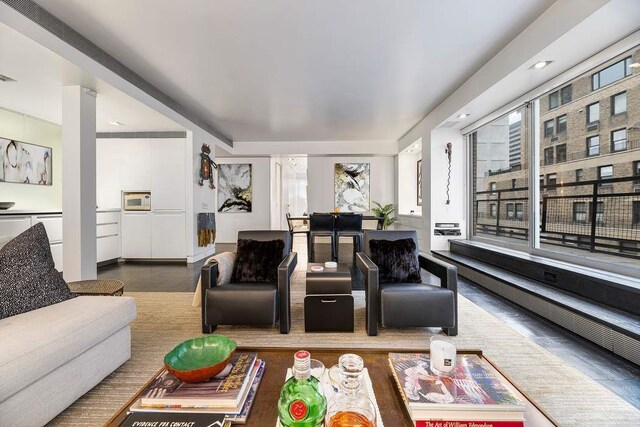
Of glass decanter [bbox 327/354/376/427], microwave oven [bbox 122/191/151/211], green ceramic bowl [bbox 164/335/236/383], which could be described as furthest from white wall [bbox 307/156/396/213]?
glass decanter [bbox 327/354/376/427]

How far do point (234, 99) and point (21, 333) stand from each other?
13.5ft

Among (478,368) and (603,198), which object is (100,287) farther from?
(603,198)

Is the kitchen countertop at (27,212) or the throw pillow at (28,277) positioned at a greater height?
the kitchen countertop at (27,212)

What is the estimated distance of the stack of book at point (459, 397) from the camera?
36.0 inches

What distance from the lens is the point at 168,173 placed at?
547 centimetres

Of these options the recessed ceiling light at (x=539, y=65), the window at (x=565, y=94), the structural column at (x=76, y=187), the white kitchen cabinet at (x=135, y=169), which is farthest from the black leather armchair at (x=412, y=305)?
the white kitchen cabinet at (x=135, y=169)

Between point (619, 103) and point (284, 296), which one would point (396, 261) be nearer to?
point (284, 296)

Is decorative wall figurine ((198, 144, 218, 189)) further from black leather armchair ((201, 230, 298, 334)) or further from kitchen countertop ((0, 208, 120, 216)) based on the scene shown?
black leather armchair ((201, 230, 298, 334))

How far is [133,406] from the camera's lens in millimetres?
954

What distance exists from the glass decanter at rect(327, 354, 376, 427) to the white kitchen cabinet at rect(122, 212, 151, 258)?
567cm

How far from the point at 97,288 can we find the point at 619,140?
4.72m

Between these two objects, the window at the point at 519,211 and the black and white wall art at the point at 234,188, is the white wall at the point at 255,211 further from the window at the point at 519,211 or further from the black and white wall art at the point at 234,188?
the window at the point at 519,211

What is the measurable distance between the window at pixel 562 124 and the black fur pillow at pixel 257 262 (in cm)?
345

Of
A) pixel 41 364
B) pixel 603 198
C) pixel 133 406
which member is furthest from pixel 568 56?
pixel 41 364
